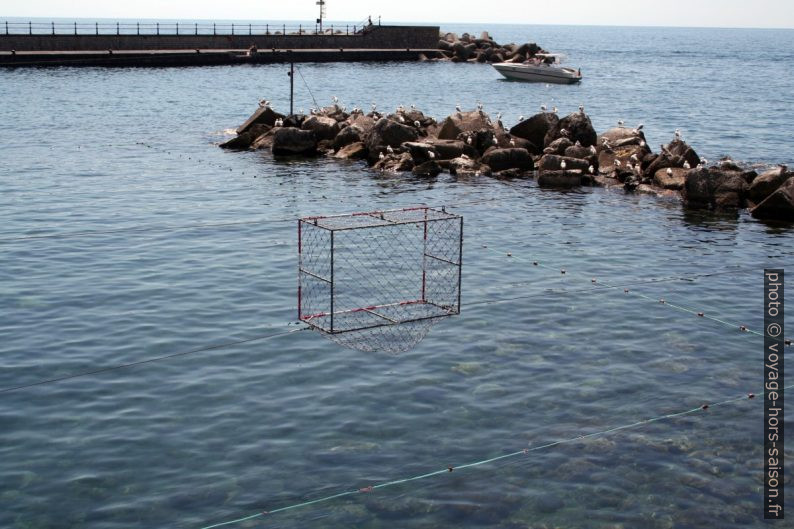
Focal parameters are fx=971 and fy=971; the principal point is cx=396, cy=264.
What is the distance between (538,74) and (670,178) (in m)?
71.0

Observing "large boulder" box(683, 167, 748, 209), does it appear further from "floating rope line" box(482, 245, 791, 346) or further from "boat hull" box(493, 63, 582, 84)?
"boat hull" box(493, 63, 582, 84)

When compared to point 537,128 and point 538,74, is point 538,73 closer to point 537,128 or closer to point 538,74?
point 538,74

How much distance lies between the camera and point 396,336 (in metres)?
21.6

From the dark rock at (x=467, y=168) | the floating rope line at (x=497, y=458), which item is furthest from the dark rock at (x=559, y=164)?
the floating rope line at (x=497, y=458)

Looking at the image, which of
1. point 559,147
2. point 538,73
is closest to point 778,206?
point 559,147

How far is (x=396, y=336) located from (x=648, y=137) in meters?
42.6

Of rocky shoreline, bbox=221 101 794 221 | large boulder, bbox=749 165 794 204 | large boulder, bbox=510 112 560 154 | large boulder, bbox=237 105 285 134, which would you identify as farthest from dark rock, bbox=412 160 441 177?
large boulder, bbox=749 165 794 204

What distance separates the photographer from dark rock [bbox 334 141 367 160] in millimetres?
46562

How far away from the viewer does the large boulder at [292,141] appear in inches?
1863

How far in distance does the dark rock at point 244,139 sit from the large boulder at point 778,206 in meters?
25.7

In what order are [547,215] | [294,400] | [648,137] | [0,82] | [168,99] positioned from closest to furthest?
[294,400], [547,215], [648,137], [168,99], [0,82]

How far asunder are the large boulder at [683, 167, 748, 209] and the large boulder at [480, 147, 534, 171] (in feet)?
28.2

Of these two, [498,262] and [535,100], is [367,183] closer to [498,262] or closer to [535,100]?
[498,262]

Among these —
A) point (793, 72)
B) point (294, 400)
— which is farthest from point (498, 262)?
point (793, 72)
